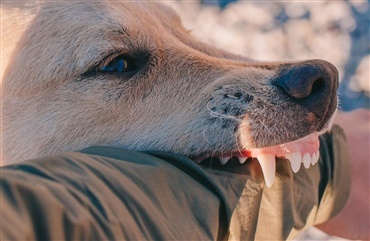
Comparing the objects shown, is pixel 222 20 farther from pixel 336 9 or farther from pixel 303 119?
pixel 303 119

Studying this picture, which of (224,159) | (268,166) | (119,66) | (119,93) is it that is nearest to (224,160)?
(224,159)

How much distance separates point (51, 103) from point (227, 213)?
40.8 inches

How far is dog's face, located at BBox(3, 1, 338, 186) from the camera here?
2.24 metres

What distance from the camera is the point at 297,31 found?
20.9 feet

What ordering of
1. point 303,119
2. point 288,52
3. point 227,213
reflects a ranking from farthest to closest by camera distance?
point 288,52, point 303,119, point 227,213

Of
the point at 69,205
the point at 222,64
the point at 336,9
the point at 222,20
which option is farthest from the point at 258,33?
the point at 69,205

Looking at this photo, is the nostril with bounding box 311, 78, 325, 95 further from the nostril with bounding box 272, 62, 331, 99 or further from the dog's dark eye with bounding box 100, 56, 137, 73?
the dog's dark eye with bounding box 100, 56, 137, 73

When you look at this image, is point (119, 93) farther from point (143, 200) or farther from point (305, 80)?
point (143, 200)

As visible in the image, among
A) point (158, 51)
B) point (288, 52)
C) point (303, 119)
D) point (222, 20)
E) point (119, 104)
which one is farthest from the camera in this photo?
point (222, 20)

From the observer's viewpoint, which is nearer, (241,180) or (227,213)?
(227,213)

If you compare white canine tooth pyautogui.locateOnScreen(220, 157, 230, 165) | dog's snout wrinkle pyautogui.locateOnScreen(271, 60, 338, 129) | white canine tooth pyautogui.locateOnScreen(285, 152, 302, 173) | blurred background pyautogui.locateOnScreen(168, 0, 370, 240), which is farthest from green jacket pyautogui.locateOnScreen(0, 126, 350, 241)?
blurred background pyautogui.locateOnScreen(168, 0, 370, 240)

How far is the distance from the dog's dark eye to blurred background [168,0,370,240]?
3289 millimetres

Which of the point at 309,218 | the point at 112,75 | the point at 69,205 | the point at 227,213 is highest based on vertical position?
the point at 112,75

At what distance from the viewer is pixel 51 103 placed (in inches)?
98.7
